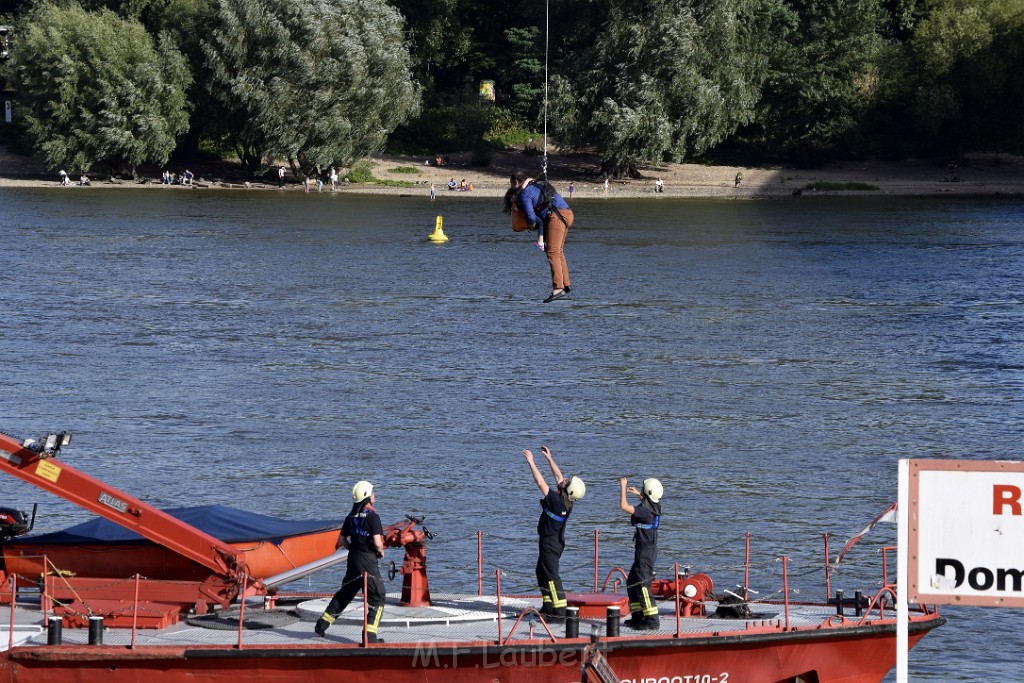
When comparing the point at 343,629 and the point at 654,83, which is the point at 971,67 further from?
the point at 343,629

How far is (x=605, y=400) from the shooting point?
50.8 m

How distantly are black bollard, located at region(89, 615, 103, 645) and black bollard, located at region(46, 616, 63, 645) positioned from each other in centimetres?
40

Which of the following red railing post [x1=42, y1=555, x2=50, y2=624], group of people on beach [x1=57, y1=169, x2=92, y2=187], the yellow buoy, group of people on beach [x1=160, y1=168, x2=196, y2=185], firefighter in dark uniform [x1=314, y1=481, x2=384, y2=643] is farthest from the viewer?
group of people on beach [x1=160, y1=168, x2=196, y2=185]

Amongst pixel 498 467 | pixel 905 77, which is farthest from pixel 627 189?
pixel 498 467

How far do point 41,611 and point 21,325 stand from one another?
144ft

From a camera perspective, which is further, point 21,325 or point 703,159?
point 703,159

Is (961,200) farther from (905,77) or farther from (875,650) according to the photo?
(875,650)

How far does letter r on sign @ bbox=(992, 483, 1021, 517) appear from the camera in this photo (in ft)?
37.6

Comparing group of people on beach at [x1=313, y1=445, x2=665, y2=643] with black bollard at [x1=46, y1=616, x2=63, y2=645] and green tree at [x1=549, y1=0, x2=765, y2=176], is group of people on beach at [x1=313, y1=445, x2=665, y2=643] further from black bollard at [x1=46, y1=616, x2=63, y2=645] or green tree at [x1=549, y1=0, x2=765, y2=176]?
green tree at [x1=549, y1=0, x2=765, y2=176]

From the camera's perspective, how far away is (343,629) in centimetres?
2180

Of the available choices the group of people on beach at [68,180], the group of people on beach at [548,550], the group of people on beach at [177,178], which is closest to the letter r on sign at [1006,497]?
the group of people on beach at [548,550]

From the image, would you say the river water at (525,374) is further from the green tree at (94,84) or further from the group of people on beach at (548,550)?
the green tree at (94,84)

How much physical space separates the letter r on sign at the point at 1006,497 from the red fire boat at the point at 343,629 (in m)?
9.44

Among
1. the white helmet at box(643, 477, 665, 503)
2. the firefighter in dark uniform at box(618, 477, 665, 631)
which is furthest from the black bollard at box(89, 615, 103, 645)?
the white helmet at box(643, 477, 665, 503)
